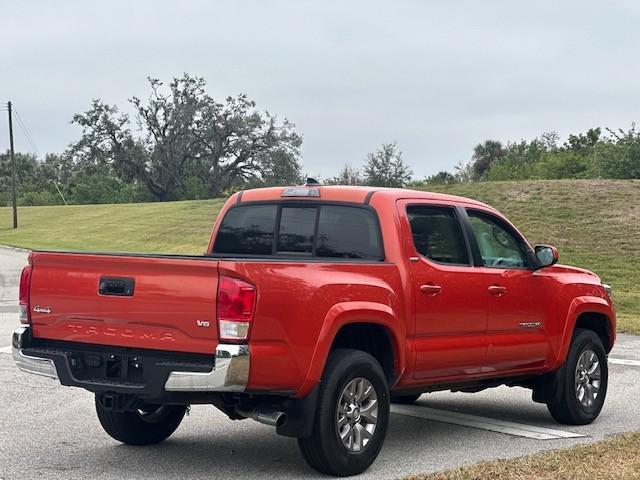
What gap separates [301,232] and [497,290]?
63.0 inches

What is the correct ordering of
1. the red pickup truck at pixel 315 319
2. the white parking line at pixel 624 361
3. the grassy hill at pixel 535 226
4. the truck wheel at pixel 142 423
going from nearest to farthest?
the red pickup truck at pixel 315 319, the truck wheel at pixel 142 423, the white parking line at pixel 624 361, the grassy hill at pixel 535 226

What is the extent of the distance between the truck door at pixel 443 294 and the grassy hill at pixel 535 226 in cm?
968

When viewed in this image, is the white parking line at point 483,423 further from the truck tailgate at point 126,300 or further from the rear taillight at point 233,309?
the truck tailgate at point 126,300

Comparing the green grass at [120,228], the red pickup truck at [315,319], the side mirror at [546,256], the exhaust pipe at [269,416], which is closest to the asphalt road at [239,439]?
the red pickup truck at [315,319]

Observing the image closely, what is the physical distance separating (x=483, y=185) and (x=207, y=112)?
45.1m

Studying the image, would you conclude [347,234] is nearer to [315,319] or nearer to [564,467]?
[315,319]

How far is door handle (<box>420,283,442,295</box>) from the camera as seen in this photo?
23.9 ft

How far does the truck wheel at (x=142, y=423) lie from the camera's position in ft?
24.7

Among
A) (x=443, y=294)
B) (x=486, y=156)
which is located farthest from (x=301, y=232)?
(x=486, y=156)

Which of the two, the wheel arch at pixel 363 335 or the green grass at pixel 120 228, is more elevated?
the wheel arch at pixel 363 335

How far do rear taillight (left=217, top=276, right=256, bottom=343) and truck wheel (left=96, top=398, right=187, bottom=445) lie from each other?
5.67 feet

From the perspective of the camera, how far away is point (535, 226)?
111ft

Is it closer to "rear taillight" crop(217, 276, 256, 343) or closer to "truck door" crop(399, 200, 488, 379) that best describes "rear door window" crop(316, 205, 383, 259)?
"truck door" crop(399, 200, 488, 379)

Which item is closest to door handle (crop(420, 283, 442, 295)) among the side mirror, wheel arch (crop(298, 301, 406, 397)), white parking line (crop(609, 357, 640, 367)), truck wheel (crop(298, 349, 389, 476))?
wheel arch (crop(298, 301, 406, 397))
